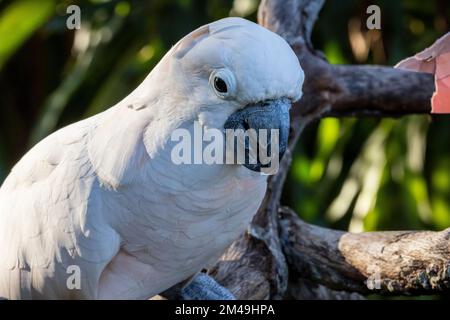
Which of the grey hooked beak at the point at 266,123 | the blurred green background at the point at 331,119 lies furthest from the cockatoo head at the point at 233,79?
the blurred green background at the point at 331,119

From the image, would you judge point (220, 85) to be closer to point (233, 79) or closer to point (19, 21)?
point (233, 79)

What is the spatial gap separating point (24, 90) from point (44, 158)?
2701 mm

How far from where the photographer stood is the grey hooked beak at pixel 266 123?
54.5 inches

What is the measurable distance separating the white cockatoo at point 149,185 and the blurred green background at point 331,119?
183cm

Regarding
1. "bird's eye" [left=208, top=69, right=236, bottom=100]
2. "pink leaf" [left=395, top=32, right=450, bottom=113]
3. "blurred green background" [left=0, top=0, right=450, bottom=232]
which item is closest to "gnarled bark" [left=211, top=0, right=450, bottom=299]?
"pink leaf" [left=395, top=32, right=450, bottom=113]

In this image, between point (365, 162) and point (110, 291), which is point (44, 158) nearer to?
point (110, 291)

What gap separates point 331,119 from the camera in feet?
11.6

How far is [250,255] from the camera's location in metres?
1.99

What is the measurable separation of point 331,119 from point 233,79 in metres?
2.21

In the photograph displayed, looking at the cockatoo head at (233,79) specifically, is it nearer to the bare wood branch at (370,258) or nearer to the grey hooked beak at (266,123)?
the grey hooked beak at (266,123)

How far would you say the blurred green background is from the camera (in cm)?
341

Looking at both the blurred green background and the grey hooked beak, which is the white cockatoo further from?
the blurred green background

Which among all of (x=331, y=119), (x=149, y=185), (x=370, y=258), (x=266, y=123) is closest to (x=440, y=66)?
(x=370, y=258)

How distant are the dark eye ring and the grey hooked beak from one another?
0.17 ft
